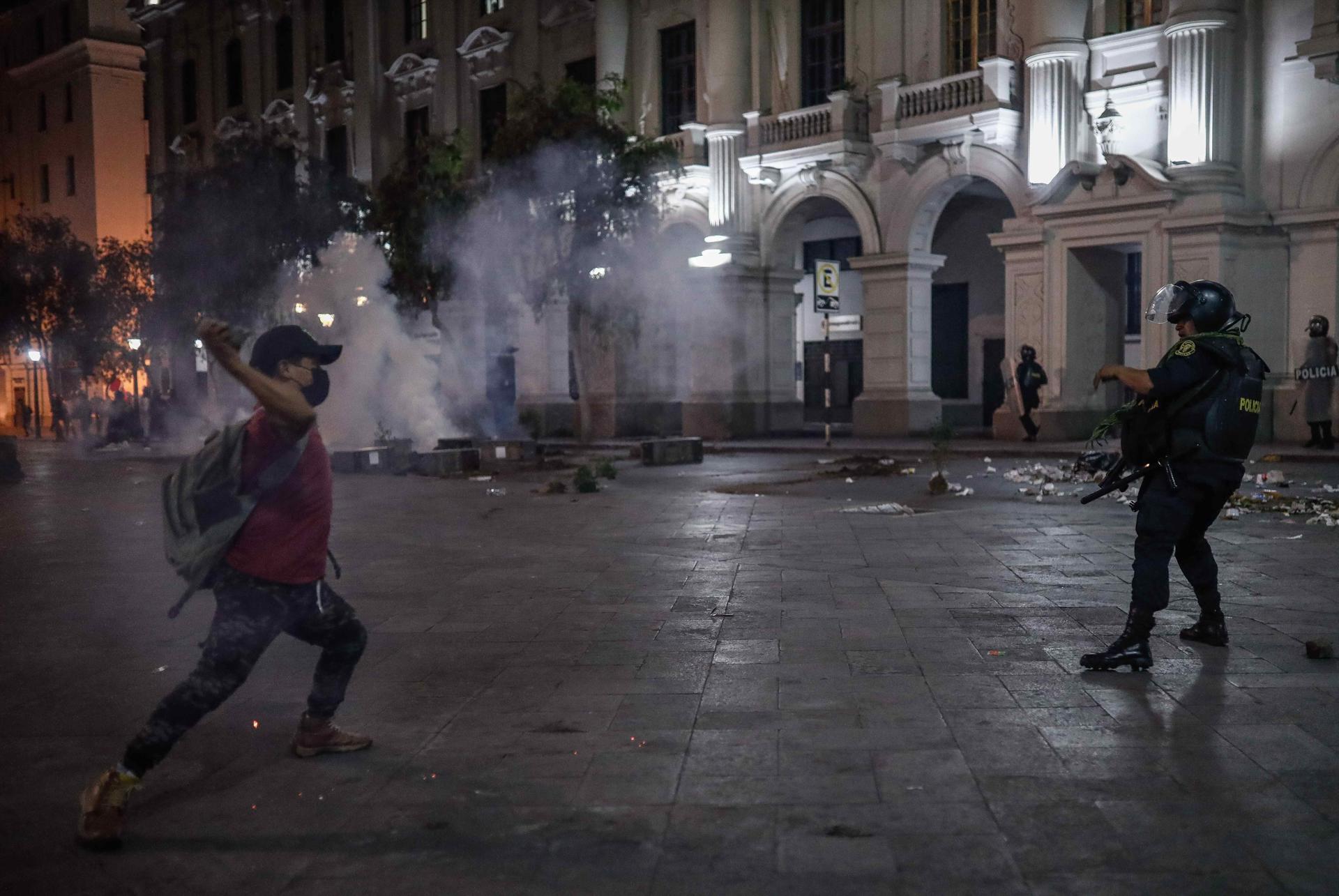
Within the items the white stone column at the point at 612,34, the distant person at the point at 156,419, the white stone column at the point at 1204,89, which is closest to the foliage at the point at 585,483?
the white stone column at the point at 1204,89

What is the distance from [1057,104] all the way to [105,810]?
20881 millimetres

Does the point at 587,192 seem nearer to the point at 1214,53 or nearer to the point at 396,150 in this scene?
the point at 1214,53

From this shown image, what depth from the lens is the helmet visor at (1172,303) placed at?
540 centimetres

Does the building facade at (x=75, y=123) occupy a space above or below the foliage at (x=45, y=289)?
above

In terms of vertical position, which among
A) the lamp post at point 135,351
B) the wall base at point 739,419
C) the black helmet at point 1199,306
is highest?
the lamp post at point 135,351

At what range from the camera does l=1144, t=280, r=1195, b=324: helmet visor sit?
17.7 feet

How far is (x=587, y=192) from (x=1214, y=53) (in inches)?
423

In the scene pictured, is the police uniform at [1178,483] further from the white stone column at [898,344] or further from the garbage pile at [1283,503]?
the white stone column at [898,344]

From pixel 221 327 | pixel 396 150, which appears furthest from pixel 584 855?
pixel 396 150

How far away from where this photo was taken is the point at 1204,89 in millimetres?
19438

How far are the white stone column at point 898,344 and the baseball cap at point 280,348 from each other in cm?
2109

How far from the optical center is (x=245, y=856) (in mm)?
3457

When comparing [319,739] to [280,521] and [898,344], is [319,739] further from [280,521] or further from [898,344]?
[898,344]

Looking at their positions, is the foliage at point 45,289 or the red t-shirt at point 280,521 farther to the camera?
the foliage at point 45,289
